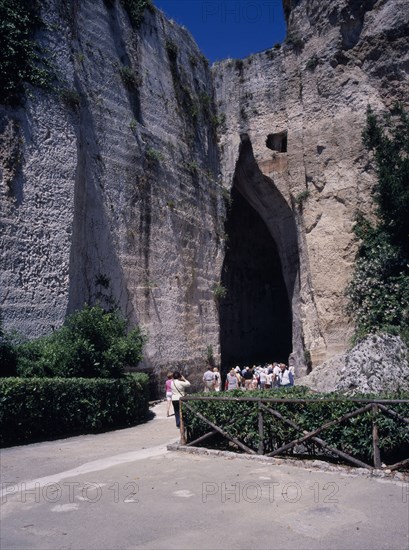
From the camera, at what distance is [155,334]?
54.6 feet

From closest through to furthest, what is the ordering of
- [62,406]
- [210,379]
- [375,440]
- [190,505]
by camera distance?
[190,505], [375,440], [62,406], [210,379]

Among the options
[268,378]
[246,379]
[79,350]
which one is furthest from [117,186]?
[246,379]

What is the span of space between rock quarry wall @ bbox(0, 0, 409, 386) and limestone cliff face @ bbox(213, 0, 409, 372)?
53 mm

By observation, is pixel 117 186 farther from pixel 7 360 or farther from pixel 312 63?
pixel 312 63

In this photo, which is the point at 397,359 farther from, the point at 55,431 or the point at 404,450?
the point at 55,431

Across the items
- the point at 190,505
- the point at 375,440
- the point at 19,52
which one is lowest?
the point at 190,505

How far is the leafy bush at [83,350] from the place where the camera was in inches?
428

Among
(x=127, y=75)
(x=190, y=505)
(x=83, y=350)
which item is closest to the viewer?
(x=190, y=505)

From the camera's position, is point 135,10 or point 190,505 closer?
point 190,505

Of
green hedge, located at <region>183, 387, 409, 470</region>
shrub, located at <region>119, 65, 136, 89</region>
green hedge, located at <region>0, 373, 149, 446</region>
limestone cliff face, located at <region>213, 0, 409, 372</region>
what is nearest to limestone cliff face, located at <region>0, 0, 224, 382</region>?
shrub, located at <region>119, 65, 136, 89</region>

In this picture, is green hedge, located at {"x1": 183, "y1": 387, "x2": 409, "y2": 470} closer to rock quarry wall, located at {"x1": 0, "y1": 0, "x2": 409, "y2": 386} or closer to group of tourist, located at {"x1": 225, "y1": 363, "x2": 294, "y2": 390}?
rock quarry wall, located at {"x1": 0, "y1": 0, "x2": 409, "y2": 386}

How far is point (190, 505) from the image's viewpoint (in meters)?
5.56

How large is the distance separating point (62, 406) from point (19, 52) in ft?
28.1

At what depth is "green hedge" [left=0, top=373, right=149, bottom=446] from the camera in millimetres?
8953
